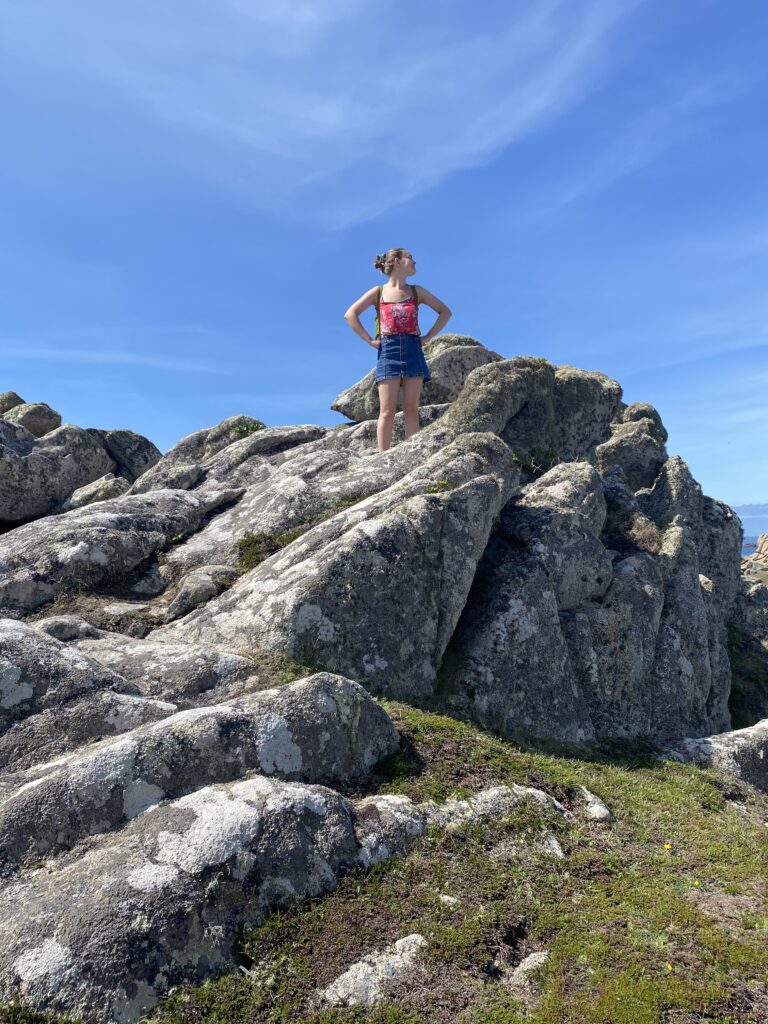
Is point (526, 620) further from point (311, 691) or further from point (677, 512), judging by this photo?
Answer: point (677, 512)

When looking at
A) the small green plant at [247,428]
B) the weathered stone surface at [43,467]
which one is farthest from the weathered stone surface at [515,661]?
the weathered stone surface at [43,467]

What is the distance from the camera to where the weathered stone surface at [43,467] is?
2569 centimetres

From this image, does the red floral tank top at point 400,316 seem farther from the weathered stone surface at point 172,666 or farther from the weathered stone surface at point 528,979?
the weathered stone surface at point 528,979

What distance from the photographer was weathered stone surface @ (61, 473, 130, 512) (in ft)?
86.3

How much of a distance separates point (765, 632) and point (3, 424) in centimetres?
3602

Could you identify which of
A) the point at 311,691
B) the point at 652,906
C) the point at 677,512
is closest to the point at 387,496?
the point at 311,691

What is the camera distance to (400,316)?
65.8 ft

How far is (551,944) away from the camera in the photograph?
7680 millimetres

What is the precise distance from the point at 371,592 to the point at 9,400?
127 feet

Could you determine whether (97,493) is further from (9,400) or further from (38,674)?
(9,400)

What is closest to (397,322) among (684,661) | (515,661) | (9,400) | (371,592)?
(371,592)

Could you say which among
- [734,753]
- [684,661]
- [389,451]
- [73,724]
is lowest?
[734,753]

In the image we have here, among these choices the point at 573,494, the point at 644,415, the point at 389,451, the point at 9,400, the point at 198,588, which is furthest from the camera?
the point at 9,400

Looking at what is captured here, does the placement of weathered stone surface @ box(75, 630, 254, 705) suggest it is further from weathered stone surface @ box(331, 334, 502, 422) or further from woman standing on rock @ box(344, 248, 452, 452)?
weathered stone surface @ box(331, 334, 502, 422)
